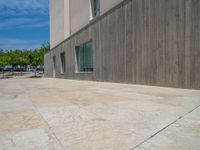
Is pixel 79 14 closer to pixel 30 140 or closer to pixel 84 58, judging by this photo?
pixel 84 58

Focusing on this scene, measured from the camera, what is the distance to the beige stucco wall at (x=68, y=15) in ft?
61.6

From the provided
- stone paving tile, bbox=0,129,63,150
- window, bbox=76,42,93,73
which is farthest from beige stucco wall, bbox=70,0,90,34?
stone paving tile, bbox=0,129,63,150

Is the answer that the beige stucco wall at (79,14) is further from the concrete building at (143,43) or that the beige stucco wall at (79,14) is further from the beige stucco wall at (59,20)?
the beige stucco wall at (59,20)

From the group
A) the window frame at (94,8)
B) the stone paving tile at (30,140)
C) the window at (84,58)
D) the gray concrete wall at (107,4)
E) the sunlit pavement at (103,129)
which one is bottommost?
the stone paving tile at (30,140)

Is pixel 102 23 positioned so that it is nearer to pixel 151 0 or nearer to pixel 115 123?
pixel 151 0

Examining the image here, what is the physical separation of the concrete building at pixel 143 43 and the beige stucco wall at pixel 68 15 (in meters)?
0.15

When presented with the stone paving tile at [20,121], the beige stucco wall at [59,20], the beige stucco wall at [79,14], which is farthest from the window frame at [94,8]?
the stone paving tile at [20,121]

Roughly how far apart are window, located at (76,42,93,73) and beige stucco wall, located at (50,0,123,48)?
2.15 m

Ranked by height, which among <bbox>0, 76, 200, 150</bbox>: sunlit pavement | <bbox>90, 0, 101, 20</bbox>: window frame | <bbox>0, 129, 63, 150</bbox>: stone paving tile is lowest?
<bbox>0, 129, 63, 150</bbox>: stone paving tile

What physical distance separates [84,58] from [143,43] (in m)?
9.26

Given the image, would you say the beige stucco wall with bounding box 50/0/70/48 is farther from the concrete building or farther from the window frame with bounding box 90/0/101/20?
the window frame with bounding box 90/0/101/20

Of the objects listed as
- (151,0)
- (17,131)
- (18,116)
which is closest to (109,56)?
(151,0)

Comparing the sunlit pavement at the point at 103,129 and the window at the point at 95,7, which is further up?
the window at the point at 95,7

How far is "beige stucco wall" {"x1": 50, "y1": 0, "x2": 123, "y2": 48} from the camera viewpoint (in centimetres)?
1878
